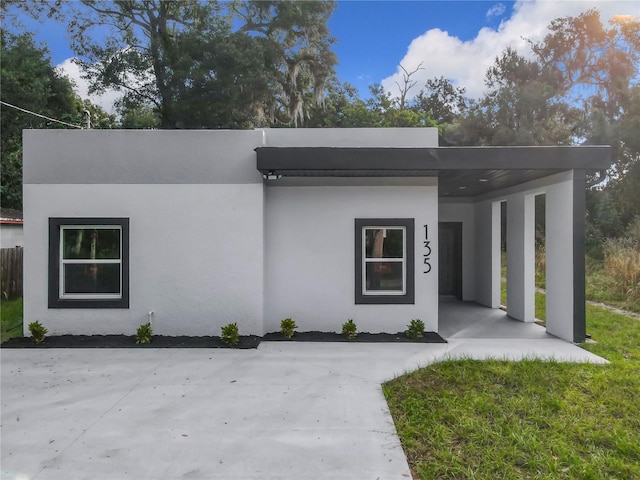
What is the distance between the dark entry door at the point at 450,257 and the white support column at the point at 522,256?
78.7 inches

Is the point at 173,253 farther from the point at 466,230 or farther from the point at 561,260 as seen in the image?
the point at 466,230

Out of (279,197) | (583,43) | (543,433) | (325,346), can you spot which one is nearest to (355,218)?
(279,197)

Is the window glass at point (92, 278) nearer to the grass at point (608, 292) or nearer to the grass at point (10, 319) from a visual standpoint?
the grass at point (10, 319)

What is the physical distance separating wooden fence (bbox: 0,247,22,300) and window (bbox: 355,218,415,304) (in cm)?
869

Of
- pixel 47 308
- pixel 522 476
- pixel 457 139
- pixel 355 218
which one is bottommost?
pixel 522 476

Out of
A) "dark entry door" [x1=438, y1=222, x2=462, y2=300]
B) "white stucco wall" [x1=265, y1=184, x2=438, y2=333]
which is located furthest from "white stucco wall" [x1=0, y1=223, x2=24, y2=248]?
"dark entry door" [x1=438, y1=222, x2=462, y2=300]

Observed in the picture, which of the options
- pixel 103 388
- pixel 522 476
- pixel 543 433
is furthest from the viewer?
pixel 103 388

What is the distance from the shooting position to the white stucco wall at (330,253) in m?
7.07

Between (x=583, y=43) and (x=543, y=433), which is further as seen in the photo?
(x=583, y=43)

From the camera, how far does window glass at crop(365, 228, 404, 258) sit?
7.17 meters

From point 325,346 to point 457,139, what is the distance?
19427 millimetres

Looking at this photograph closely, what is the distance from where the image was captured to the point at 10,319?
8.12 metres

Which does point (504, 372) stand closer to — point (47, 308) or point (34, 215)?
point (47, 308)

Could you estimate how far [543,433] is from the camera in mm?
3676
